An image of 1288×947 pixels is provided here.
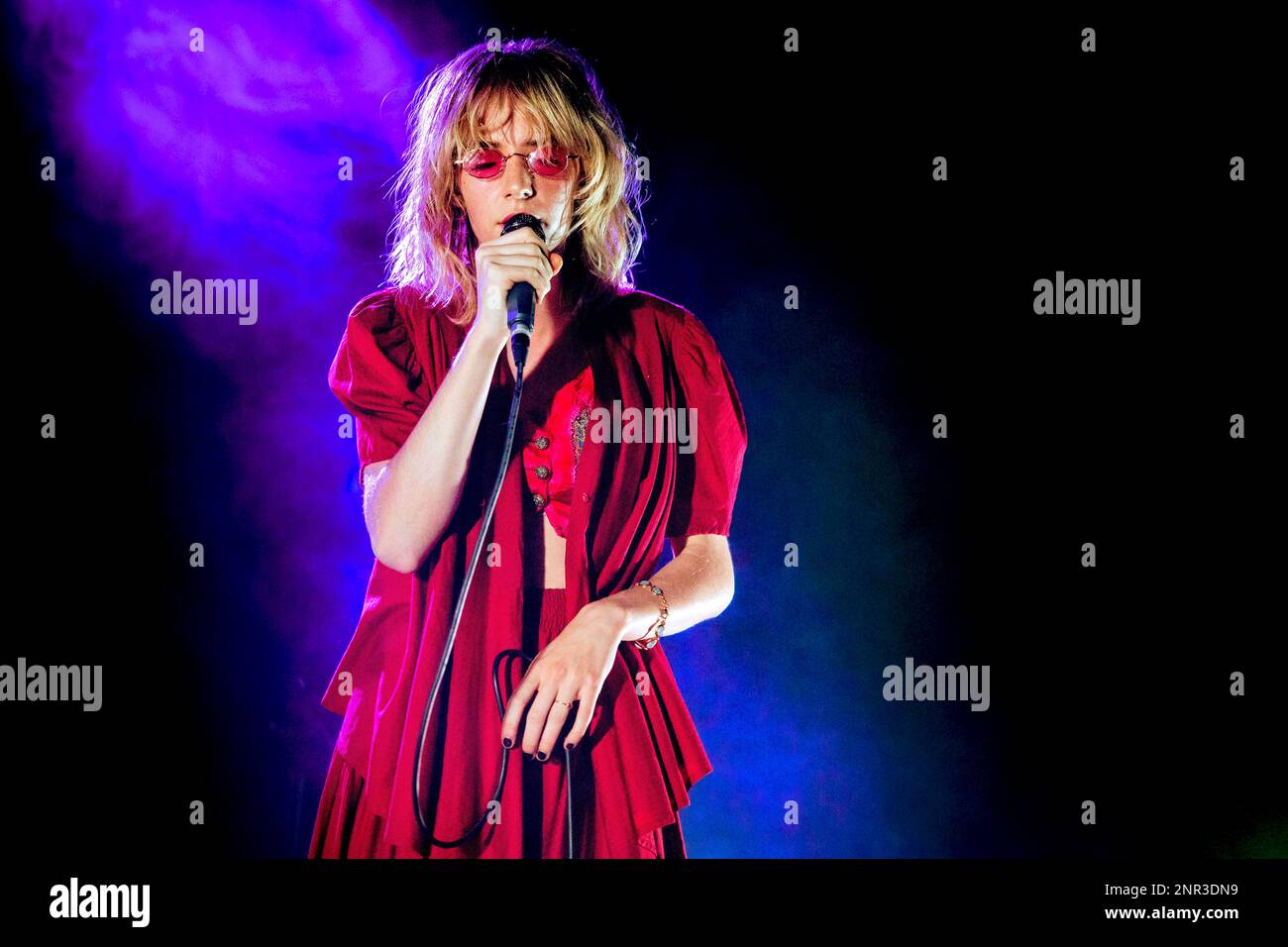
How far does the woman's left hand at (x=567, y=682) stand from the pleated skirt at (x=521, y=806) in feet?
0.09

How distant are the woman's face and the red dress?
22cm

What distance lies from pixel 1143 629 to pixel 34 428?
8.33 ft

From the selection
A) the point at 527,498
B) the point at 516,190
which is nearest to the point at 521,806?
the point at 527,498

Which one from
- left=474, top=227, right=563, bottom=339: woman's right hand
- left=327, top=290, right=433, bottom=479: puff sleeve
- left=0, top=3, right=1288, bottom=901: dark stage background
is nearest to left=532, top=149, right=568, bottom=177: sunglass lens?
left=474, top=227, right=563, bottom=339: woman's right hand

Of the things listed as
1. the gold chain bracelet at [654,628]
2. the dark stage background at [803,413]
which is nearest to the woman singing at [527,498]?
the gold chain bracelet at [654,628]

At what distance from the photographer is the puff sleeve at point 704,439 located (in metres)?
2.65

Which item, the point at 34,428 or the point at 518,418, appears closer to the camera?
the point at 518,418

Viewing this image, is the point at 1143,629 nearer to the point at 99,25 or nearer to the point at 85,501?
the point at 85,501

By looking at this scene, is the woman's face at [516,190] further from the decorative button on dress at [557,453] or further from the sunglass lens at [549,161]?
the decorative button on dress at [557,453]

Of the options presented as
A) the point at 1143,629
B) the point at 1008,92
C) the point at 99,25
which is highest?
the point at 99,25

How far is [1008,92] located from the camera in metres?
2.90

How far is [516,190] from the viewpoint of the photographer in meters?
2.59

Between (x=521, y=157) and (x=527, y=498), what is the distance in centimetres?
71
